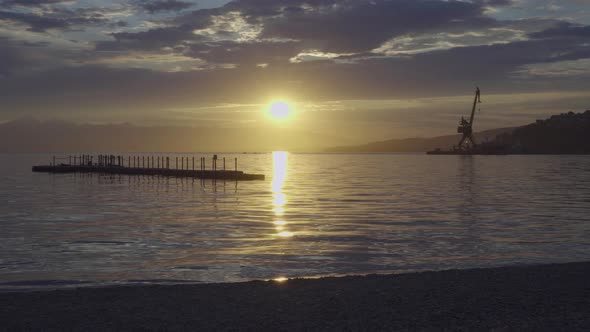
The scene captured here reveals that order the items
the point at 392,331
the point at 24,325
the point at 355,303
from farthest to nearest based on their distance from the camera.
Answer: the point at 355,303 → the point at 24,325 → the point at 392,331

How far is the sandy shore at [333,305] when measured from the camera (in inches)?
374

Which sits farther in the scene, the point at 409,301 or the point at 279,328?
the point at 409,301

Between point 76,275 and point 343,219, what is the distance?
56.1 ft

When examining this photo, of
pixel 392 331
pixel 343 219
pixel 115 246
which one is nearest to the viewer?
pixel 392 331

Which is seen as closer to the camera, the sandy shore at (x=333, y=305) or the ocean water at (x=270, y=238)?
the sandy shore at (x=333, y=305)

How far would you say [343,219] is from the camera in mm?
30562

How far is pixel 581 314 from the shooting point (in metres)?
9.77

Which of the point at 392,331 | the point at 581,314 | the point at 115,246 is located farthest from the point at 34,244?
the point at 581,314

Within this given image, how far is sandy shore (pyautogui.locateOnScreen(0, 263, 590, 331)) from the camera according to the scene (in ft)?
31.2

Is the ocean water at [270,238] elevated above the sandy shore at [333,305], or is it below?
below

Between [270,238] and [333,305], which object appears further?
[270,238]

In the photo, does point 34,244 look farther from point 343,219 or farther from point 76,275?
point 343,219

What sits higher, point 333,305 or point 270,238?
point 333,305

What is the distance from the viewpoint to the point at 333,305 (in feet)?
35.3
